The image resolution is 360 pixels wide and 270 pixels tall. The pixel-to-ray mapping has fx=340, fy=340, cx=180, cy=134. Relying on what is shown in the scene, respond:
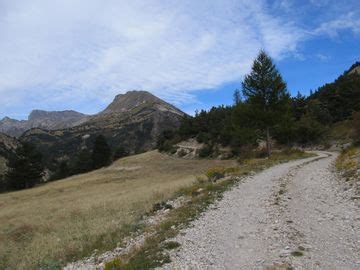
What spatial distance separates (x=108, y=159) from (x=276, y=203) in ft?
251

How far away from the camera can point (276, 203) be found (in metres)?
13.6

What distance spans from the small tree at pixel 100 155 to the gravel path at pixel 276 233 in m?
73.5

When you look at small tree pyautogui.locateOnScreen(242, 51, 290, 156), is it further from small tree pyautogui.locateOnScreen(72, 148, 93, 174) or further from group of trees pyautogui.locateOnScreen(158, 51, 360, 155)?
small tree pyautogui.locateOnScreen(72, 148, 93, 174)

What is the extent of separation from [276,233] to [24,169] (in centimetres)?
6547

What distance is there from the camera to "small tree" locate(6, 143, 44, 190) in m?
66.1

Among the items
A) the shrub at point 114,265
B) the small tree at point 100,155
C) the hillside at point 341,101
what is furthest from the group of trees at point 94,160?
the shrub at point 114,265

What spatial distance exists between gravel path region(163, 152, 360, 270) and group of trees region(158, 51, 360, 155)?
2309 cm

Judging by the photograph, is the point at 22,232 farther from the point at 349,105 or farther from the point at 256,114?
the point at 349,105

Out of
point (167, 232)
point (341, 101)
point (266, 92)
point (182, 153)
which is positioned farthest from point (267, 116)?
point (341, 101)

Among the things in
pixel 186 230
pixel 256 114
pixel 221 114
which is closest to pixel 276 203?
pixel 186 230

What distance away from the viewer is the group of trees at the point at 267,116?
37.9m

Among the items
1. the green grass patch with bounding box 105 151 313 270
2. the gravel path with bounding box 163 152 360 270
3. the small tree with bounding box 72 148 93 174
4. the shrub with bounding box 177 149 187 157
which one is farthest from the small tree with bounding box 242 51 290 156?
the small tree with bounding box 72 148 93 174

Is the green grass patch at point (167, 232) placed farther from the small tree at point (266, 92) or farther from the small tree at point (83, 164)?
the small tree at point (83, 164)

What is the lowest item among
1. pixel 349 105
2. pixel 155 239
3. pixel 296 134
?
pixel 155 239
